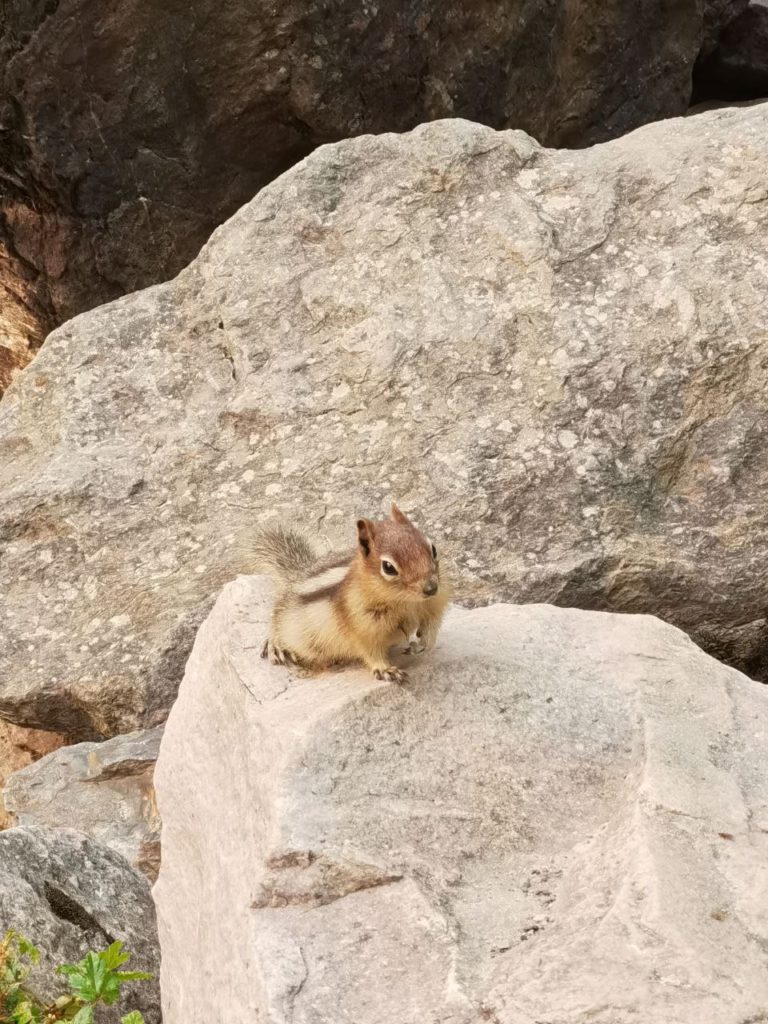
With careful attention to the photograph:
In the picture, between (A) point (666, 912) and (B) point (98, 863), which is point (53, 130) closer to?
(B) point (98, 863)

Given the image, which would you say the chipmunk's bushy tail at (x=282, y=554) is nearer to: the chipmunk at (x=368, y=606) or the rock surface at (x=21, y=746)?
the chipmunk at (x=368, y=606)

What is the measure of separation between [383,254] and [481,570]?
2055mm

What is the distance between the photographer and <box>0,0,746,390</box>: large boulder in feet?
29.9

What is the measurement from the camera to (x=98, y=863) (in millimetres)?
5086

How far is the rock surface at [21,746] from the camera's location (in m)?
7.43

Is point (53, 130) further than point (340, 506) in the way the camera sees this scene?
Yes

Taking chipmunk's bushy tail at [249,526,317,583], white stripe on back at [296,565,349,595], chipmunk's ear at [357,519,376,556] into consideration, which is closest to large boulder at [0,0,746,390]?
chipmunk's bushy tail at [249,526,317,583]

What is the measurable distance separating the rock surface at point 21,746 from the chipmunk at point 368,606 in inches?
116

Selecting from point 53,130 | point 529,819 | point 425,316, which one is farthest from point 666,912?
point 53,130

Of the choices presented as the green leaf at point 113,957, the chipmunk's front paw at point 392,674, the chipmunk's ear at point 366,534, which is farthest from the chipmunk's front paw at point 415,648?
the green leaf at point 113,957

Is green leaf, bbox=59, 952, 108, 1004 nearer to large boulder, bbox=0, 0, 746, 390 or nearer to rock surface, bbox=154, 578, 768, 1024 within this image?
rock surface, bbox=154, 578, 768, 1024

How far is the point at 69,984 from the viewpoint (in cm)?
439

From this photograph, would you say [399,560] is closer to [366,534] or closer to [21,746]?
[366,534]

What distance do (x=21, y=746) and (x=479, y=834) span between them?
4.35 m
